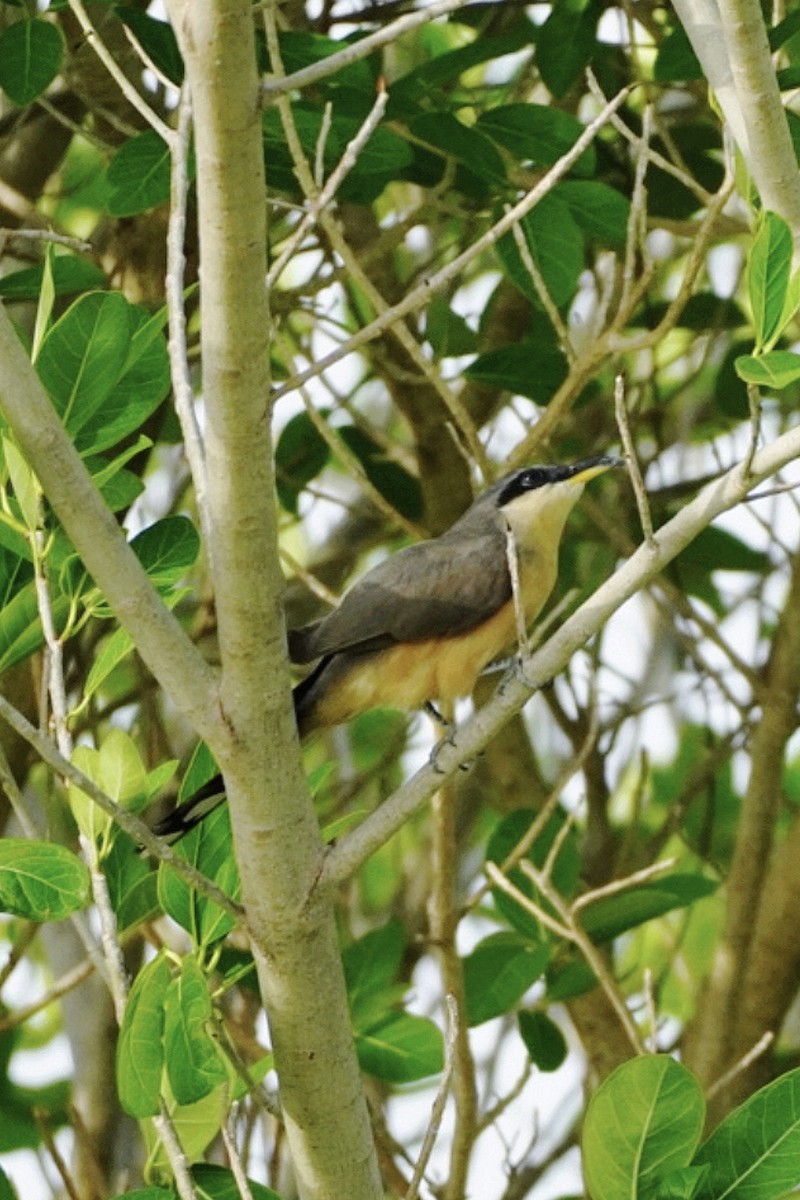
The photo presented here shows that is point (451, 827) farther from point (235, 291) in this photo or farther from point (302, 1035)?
point (235, 291)

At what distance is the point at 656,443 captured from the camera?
4.84 meters

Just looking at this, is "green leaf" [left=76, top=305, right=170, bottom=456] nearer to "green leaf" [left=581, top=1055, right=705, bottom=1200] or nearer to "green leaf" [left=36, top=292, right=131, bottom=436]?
"green leaf" [left=36, top=292, right=131, bottom=436]

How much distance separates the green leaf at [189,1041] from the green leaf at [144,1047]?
→ 0.7 inches

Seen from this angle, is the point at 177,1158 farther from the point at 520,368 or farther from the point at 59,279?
the point at 520,368

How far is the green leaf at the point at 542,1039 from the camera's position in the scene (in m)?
3.91

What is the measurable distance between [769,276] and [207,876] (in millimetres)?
1239

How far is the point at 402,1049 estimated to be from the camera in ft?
11.8

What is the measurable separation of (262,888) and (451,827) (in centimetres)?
118

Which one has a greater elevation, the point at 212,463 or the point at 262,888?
the point at 212,463

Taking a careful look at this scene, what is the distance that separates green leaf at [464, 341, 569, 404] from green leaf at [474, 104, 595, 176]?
1.61 ft

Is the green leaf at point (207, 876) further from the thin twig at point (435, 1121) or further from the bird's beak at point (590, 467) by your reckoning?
the bird's beak at point (590, 467)

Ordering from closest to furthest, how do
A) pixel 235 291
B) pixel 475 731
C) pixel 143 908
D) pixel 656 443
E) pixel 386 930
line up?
pixel 235 291 < pixel 475 731 < pixel 143 908 < pixel 386 930 < pixel 656 443

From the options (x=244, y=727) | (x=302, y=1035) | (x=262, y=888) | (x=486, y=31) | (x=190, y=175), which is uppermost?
(x=486, y=31)

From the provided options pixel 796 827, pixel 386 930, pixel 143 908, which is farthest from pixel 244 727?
pixel 796 827
